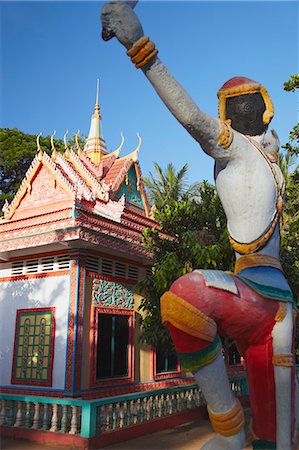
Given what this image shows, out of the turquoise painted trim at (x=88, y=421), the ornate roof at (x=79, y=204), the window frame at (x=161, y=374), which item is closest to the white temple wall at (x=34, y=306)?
the ornate roof at (x=79, y=204)

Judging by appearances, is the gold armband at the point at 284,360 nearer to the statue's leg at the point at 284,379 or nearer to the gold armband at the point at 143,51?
the statue's leg at the point at 284,379

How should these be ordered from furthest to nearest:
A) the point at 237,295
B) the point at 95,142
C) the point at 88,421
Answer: the point at 95,142
the point at 88,421
the point at 237,295

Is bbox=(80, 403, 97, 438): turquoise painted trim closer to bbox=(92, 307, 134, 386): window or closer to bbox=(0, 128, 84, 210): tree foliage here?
bbox=(92, 307, 134, 386): window

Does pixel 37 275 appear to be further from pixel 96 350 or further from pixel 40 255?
pixel 96 350

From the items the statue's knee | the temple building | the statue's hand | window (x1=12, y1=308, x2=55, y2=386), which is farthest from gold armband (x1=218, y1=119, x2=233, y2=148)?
window (x1=12, y1=308, x2=55, y2=386)

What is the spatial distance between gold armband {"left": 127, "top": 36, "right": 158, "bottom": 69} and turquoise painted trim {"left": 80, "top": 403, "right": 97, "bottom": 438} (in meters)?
4.59

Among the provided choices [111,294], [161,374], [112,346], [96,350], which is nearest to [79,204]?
[111,294]

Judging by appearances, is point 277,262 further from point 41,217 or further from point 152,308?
point 41,217

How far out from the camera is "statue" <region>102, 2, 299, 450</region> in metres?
1.97

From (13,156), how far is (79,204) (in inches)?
530

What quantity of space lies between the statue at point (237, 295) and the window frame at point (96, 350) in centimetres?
604

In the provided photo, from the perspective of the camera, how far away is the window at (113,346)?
26.6 feet

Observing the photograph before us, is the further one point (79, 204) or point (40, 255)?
point (40, 255)

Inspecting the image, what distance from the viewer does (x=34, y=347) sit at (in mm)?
8219
